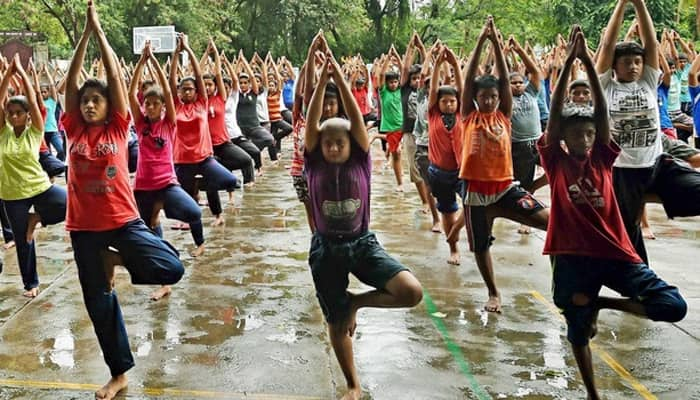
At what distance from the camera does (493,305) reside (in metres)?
5.68

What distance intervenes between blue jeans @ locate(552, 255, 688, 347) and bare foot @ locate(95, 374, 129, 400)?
2.42 metres

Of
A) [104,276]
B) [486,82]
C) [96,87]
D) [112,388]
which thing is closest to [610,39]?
[486,82]

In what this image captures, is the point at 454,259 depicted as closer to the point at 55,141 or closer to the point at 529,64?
the point at 529,64

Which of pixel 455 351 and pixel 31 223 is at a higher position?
pixel 31 223

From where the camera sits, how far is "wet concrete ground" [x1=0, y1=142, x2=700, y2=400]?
431cm

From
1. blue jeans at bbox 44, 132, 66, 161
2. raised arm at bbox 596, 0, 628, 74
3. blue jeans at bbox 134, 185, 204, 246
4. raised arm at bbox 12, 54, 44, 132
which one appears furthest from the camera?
blue jeans at bbox 44, 132, 66, 161

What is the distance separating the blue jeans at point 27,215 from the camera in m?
6.01

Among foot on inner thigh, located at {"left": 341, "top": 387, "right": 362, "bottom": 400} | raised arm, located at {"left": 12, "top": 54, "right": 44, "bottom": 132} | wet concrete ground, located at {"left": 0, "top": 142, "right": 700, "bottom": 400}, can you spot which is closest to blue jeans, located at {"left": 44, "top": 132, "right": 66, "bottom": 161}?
wet concrete ground, located at {"left": 0, "top": 142, "right": 700, "bottom": 400}

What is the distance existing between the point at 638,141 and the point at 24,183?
456 centimetres

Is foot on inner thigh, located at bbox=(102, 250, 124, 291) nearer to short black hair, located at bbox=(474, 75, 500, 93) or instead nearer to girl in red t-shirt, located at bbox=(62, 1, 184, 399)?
girl in red t-shirt, located at bbox=(62, 1, 184, 399)

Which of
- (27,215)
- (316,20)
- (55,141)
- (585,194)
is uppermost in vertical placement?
(316,20)

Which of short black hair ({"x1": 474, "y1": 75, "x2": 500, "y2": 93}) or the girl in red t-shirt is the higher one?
short black hair ({"x1": 474, "y1": 75, "x2": 500, "y2": 93})

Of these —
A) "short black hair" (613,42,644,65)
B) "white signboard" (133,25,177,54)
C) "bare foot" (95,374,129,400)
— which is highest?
"white signboard" (133,25,177,54)

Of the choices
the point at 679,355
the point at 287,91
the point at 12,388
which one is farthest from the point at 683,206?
the point at 287,91
